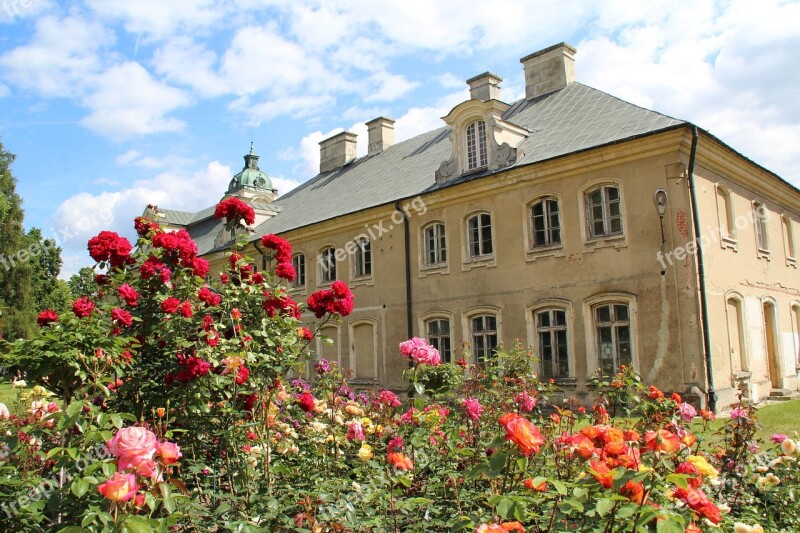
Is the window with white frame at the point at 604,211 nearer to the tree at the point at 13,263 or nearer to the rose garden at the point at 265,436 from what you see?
the rose garden at the point at 265,436

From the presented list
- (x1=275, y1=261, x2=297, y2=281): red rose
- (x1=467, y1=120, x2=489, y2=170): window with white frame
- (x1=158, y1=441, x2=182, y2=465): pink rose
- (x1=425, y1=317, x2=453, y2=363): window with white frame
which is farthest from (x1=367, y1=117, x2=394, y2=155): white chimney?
(x1=158, y1=441, x2=182, y2=465): pink rose

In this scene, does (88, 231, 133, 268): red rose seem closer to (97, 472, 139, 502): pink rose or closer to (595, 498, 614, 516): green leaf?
(97, 472, 139, 502): pink rose

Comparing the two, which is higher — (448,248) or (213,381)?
(448,248)

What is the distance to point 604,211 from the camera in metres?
12.8

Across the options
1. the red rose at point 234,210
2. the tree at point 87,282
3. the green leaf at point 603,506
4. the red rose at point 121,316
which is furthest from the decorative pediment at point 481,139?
the green leaf at point 603,506

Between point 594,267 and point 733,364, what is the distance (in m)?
3.27

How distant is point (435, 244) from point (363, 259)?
2845mm

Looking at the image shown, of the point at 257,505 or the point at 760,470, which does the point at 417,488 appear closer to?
the point at 257,505

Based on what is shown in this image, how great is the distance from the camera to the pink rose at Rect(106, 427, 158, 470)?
7.62 feet

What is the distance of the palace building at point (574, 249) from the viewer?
38.8 ft

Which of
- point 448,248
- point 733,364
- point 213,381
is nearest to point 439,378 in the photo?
point 213,381

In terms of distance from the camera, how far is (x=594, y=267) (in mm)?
12711

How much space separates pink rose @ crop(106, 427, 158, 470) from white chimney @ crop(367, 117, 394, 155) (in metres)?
21.2

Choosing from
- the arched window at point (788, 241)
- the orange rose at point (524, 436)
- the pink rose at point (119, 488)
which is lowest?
the pink rose at point (119, 488)
